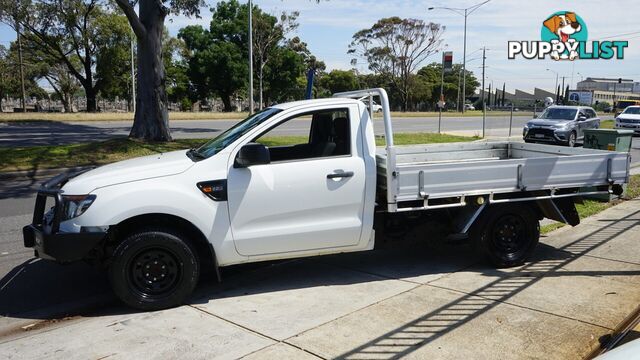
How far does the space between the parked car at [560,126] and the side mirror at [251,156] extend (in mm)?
18741

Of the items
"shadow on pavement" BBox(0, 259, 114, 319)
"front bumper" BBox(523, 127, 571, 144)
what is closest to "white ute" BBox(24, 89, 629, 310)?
"shadow on pavement" BBox(0, 259, 114, 319)

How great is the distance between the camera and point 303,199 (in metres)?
5.04

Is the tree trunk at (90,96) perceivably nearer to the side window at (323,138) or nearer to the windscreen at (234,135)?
the side window at (323,138)

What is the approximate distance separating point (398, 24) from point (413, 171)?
2512 inches

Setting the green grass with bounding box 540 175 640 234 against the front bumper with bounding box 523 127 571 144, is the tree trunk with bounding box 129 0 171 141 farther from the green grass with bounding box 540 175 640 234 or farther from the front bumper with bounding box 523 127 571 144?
the front bumper with bounding box 523 127 571 144

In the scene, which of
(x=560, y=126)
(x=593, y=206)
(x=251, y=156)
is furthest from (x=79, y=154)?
(x=560, y=126)

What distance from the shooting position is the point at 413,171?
5340 mm

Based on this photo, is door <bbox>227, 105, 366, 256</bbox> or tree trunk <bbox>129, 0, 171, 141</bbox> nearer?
door <bbox>227, 105, 366, 256</bbox>

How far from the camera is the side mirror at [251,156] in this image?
480cm

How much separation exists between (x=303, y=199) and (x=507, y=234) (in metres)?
2.45

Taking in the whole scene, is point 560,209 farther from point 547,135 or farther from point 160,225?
point 547,135

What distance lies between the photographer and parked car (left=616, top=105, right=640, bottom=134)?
27953 millimetres

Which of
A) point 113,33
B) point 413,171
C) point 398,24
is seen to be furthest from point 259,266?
point 398,24

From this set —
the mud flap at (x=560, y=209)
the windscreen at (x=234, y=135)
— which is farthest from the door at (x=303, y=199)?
the mud flap at (x=560, y=209)
